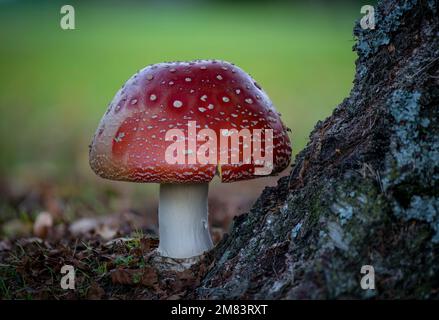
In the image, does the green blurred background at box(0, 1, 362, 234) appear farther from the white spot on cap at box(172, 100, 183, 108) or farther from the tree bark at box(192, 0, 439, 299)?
the white spot on cap at box(172, 100, 183, 108)

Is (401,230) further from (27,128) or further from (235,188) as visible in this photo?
(27,128)

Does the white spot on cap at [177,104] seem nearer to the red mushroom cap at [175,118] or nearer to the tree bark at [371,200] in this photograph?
the red mushroom cap at [175,118]

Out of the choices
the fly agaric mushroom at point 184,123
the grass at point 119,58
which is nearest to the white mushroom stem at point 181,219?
the fly agaric mushroom at point 184,123

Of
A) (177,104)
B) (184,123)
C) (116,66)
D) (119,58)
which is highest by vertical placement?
(119,58)

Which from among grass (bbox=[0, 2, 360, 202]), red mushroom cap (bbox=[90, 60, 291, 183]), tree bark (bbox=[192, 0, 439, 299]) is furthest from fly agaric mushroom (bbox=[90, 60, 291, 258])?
grass (bbox=[0, 2, 360, 202])

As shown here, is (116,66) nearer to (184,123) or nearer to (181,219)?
(181,219)

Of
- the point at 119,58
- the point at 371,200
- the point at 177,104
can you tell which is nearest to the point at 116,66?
the point at 119,58

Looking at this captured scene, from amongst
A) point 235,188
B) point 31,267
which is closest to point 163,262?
point 31,267
